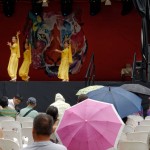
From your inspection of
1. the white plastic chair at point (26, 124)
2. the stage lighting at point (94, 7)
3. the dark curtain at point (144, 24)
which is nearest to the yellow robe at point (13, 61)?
the stage lighting at point (94, 7)

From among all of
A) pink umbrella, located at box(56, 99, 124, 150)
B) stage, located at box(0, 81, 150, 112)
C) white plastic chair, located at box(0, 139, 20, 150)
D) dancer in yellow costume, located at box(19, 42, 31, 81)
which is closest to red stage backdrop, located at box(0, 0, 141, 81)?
dancer in yellow costume, located at box(19, 42, 31, 81)

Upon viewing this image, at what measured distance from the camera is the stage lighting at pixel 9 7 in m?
19.0

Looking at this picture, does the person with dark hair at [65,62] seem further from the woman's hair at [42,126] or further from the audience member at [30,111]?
the woman's hair at [42,126]

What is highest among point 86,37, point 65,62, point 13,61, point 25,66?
point 86,37

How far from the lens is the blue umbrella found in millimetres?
7191

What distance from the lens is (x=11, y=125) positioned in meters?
7.71

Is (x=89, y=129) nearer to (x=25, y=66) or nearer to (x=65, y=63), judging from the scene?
(x=65, y=63)

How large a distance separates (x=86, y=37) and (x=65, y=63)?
1950mm

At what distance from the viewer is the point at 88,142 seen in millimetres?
4883

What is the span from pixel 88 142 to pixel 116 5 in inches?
591

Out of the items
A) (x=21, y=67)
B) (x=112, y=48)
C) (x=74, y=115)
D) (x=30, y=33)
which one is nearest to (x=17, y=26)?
(x=30, y=33)

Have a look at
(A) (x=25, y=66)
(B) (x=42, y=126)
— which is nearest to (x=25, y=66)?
(A) (x=25, y=66)

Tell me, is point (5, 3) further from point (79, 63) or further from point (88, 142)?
point (88, 142)

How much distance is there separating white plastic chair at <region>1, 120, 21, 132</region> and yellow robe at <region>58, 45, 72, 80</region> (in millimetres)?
10162
